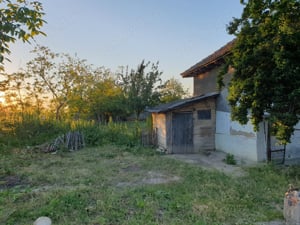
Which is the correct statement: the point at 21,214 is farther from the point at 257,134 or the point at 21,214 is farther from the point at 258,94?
the point at 257,134

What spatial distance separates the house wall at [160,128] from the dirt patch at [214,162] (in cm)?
103

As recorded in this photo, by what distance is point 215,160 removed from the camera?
9523mm

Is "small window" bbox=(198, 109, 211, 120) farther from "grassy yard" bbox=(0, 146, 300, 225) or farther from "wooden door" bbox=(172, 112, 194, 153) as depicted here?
"grassy yard" bbox=(0, 146, 300, 225)

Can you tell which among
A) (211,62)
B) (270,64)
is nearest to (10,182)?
(270,64)

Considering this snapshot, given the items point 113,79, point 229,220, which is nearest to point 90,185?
point 229,220

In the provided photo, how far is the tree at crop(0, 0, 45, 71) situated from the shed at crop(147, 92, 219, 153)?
8.39 meters

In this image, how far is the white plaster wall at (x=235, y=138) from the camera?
29.3ft

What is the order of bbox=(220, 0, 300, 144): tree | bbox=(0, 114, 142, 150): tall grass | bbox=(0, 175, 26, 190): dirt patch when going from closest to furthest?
bbox=(220, 0, 300, 144): tree, bbox=(0, 175, 26, 190): dirt patch, bbox=(0, 114, 142, 150): tall grass

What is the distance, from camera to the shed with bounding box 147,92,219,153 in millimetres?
11023

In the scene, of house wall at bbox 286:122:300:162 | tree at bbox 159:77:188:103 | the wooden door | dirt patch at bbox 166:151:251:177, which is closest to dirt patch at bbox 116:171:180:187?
dirt patch at bbox 166:151:251:177

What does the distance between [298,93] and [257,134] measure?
321 cm

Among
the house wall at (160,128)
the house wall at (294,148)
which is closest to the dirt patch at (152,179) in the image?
the house wall at (160,128)

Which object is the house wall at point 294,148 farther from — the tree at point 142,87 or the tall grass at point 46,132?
the tree at point 142,87

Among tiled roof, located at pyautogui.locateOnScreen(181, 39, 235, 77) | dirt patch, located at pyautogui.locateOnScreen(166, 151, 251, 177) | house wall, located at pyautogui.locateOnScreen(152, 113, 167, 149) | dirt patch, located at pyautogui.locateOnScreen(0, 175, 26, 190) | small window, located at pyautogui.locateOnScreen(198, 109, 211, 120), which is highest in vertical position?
tiled roof, located at pyautogui.locateOnScreen(181, 39, 235, 77)
